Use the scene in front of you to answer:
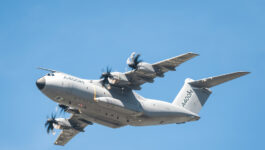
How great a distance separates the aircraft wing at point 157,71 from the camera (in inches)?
1112

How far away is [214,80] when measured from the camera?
30.8 meters

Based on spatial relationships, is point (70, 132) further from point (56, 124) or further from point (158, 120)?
point (158, 120)

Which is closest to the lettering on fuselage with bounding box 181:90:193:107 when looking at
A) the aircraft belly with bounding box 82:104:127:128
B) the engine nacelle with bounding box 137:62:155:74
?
the aircraft belly with bounding box 82:104:127:128

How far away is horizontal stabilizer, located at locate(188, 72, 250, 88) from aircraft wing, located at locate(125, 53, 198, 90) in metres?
3.07

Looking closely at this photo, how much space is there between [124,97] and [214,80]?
5833 mm

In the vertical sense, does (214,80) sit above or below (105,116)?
above

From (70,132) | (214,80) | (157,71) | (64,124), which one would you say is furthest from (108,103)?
(70,132)

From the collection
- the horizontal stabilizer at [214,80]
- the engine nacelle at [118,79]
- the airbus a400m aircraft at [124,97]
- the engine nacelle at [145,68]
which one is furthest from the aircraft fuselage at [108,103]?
the engine nacelle at [145,68]

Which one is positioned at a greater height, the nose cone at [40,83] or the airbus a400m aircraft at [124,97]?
the nose cone at [40,83]

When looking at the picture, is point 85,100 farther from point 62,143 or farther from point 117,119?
point 62,143

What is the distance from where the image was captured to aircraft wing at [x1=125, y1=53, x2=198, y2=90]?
2823 centimetres

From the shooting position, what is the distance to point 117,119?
98.8 ft

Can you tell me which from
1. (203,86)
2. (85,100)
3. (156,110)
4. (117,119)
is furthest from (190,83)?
(85,100)

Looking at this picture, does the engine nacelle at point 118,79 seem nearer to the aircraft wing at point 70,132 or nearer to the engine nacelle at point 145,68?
the engine nacelle at point 145,68
